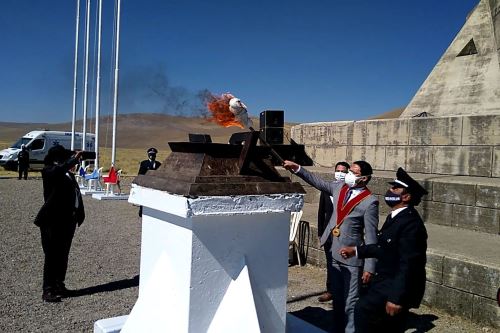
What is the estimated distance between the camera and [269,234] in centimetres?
280

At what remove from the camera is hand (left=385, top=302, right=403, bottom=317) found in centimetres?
338

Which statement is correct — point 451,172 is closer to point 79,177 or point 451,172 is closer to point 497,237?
point 497,237

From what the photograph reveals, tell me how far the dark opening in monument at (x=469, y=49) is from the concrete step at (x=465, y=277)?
6.36 m

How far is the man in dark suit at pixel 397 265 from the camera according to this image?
11.1ft

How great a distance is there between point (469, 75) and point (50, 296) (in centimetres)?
974

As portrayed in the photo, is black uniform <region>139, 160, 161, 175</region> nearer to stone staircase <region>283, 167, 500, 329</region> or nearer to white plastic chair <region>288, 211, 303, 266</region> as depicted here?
stone staircase <region>283, 167, 500, 329</region>

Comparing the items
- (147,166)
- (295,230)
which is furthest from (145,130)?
(295,230)

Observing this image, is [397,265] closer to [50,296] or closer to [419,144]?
[50,296]

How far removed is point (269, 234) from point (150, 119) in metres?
180

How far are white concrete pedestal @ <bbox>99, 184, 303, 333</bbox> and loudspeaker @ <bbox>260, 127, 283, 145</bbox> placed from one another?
8730 mm

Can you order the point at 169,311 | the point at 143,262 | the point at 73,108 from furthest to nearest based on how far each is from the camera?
1. the point at 73,108
2. the point at 143,262
3. the point at 169,311

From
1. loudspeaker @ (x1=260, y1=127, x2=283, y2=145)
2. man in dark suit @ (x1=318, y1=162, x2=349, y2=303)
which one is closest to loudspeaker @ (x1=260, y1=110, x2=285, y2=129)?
loudspeaker @ (x1=260, y1=127, x2=283, y2=145)

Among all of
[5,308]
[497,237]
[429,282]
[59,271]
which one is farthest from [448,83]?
[5,308]

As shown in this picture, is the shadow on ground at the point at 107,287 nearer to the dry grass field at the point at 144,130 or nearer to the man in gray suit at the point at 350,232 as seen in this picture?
the man in gray suit at the point at 350,232
